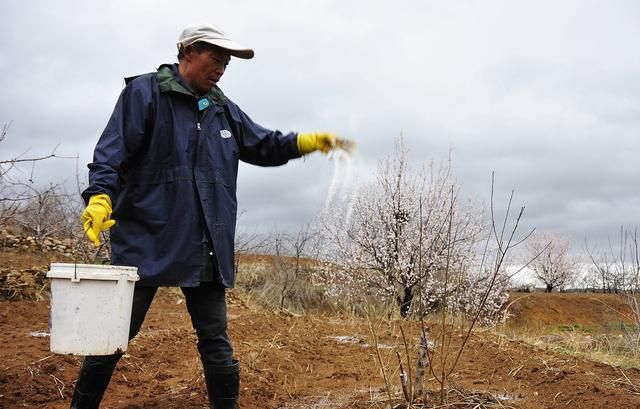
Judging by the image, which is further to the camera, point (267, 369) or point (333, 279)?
point (333, 279)

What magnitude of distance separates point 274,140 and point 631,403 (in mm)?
2195

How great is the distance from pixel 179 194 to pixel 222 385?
88 cm

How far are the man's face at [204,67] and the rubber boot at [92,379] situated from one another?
4.11 ft

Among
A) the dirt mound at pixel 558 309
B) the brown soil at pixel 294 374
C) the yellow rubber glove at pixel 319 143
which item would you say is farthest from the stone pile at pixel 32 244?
the dirt mound at pixel 558 309

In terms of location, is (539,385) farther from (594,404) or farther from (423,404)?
(423,404)

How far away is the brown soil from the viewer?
3240mm

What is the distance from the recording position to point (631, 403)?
289 cm

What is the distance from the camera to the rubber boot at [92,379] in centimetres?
248

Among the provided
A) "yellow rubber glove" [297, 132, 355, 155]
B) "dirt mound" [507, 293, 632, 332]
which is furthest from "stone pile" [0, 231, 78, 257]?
"dirt mound" [507, 293, 632, 332]

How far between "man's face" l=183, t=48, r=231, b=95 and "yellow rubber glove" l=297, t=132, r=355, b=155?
0.57 m

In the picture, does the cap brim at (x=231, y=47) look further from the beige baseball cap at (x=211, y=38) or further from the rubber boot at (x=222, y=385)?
the rubber boot at (x=222, y=385)

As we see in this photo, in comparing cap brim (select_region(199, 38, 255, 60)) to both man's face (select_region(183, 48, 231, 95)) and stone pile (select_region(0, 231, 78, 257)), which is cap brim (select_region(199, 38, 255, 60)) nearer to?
man's face (select_region(183, 48, 231, 95))

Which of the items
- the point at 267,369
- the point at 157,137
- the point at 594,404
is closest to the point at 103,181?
the point at 157,137

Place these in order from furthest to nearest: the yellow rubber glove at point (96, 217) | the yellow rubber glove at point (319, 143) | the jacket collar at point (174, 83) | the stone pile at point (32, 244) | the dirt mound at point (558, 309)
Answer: the dirt mound at point (558, 309), the stone pile at point (32, 244), the yellow rubber glove at point (319, 143), the jacket collar at point (174, 83), the yellow rubber glove at point (96, 217)
